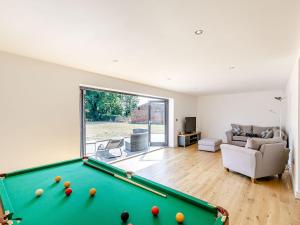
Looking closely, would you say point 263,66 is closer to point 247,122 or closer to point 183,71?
point 183,71

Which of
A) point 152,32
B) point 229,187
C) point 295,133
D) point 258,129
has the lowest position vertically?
point 229,187

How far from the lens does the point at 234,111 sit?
755 centimetres

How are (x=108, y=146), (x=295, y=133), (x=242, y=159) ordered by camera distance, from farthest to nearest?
(x=108, y=146) → (x=242, y=159) → (x=295, y=133)

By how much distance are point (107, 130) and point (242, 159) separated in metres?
3.56

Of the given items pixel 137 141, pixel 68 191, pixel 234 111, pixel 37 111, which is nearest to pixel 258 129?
pixel 234 111

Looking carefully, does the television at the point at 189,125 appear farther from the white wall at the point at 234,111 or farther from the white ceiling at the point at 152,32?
the white ceiling at the point at 152,32

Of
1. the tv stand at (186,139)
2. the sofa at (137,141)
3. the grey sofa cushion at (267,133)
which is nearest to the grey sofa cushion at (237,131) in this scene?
the grey sofa cushion at (267,133)

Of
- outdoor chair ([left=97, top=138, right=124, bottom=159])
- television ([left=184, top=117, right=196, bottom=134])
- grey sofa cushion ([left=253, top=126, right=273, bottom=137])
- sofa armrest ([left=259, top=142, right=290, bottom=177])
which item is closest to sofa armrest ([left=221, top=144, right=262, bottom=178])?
sofa armrest ([left=259, top=142, right=290, bottom=177])

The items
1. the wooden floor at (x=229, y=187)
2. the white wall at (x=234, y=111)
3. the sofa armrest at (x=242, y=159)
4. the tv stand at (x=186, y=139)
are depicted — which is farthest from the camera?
the tv stand at (x=186, y=139)

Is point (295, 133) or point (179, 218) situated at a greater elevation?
point (295, 133)

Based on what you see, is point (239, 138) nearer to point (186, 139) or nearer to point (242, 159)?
point (186, 139)

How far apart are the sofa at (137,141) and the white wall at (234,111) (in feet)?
12.5

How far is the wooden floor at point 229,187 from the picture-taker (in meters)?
2.28

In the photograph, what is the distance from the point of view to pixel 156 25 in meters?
1.82
